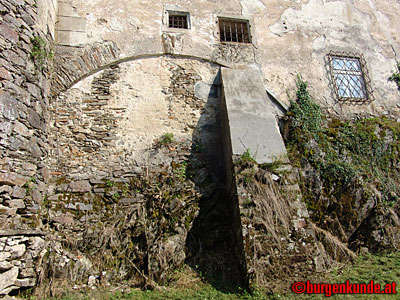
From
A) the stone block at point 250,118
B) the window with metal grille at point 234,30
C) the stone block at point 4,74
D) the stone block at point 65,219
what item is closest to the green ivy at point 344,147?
the stone block at point 250,118

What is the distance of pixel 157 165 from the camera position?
19.0ft

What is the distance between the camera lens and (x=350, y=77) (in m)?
7.83

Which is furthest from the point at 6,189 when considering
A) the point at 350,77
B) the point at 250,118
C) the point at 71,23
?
the point at 350,77

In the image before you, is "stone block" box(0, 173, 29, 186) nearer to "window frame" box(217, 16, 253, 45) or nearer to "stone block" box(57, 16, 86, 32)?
"stone block" box(57, 16, 86, 32)

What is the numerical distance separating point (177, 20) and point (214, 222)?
4943 mm

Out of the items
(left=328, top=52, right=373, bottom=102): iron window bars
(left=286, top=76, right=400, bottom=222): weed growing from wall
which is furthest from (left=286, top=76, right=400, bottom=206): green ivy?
(left=328, top=52, right=373, bottom=102): iron window bars

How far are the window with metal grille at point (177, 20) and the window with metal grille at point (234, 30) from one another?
871 millimetres

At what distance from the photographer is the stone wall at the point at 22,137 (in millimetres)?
4148

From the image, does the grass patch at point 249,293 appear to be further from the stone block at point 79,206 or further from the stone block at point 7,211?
the stone block at point 79,206

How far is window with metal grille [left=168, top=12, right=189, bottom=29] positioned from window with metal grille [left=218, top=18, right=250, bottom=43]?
871mm

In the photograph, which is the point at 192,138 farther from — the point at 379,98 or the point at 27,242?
the point at 379,98

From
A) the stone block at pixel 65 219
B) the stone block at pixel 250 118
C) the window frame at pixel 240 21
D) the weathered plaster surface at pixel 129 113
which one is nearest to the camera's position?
the stone block at pixel 65 219

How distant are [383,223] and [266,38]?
4935mm

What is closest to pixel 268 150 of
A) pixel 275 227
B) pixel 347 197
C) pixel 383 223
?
pixel 275 227
